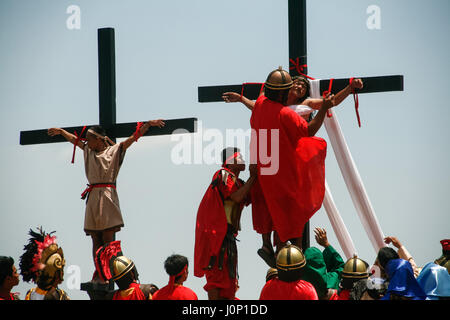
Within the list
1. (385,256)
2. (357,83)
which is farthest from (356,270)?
(357,83)

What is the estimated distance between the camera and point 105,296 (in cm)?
880

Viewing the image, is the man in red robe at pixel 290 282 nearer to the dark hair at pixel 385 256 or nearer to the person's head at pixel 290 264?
the person's head at pixel 290 264

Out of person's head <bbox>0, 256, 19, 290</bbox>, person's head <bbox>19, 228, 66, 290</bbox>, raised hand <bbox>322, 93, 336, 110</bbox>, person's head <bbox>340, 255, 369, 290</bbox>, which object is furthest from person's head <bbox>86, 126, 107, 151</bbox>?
person's head <bbox>340, 255, 369, 290</bbox>

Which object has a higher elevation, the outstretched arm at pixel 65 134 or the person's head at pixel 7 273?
the outstretched arm at pixel 65 134

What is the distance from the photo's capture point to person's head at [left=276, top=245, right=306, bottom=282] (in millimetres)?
7090

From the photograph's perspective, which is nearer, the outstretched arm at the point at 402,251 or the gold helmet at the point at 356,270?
the gold helmet at the point at 356,270

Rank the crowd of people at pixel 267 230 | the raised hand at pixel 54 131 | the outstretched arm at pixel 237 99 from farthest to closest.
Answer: the raised hand at pixel 54 131 < the outstretched arm at pixel 237 99 < the crowd of people at pixel 267 230

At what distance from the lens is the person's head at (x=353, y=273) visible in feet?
24.5

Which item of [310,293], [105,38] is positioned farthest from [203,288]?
[105,38]

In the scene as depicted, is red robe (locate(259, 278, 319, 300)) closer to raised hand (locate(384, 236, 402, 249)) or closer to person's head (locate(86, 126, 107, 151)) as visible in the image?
raised hand (locate(384, 236, 402, 249))

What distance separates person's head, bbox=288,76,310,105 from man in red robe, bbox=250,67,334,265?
1.58 ft

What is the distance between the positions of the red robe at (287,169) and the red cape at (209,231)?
455 mm

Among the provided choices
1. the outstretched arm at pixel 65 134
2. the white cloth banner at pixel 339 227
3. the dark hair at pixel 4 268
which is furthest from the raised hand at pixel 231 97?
the dark hair at pixel 4 268
